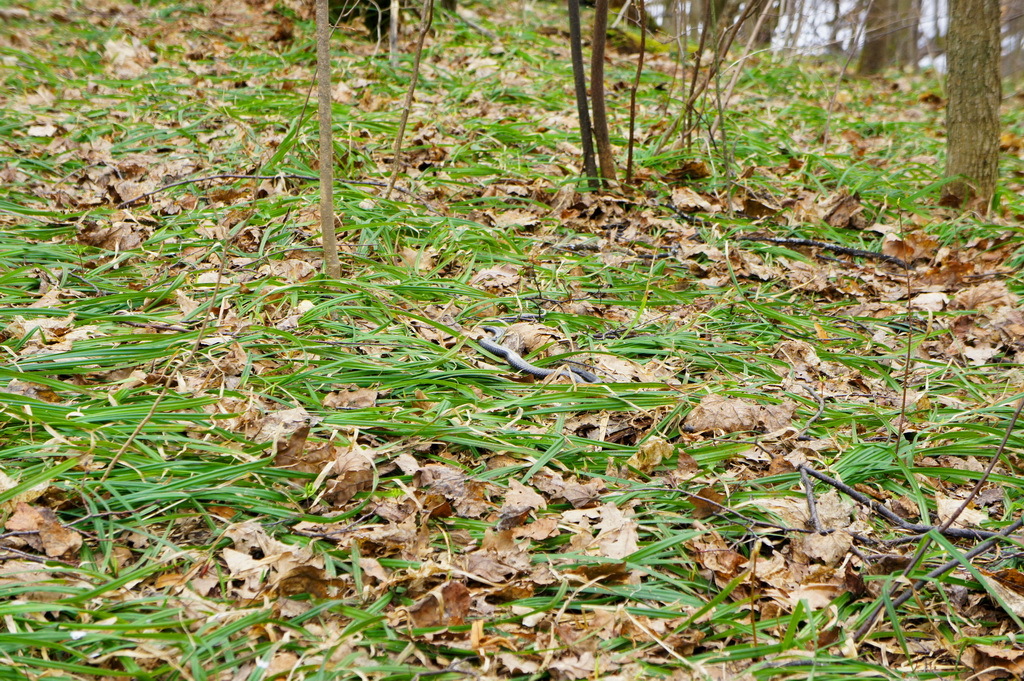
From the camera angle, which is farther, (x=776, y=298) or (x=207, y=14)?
(x=207, y=14)

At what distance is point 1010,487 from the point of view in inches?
85.7

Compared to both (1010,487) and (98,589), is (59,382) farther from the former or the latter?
(1010,487)

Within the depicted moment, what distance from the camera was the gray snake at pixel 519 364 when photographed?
101 inches

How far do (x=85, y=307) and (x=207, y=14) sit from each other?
15.1 feet

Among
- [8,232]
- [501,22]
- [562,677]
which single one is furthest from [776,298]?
[501,22]

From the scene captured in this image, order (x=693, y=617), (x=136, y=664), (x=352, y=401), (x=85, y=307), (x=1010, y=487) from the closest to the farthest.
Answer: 1. (x=136, y=664)
2. (x=693, y=617)
3. (x=1010, y=487)
4. (x=352, y=401)
5. (x=85, y=307)

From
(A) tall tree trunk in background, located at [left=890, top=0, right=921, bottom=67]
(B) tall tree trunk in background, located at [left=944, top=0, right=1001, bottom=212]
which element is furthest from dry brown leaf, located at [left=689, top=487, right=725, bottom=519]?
(A) tall tree trunk in background, located at [left=890, top=0, right=921, bottom=67]

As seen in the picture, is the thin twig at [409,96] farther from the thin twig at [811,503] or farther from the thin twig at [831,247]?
the thin twig at [811,503]

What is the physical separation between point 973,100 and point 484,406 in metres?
3.61

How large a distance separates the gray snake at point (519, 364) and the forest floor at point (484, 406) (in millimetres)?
40

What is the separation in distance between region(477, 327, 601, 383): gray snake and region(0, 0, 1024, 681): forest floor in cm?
4

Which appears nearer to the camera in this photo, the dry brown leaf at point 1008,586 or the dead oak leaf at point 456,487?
the dry brown leaf at point 1008,586

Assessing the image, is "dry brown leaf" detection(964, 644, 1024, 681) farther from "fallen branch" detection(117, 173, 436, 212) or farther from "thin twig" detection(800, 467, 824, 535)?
"fallen branch" detection(117, 173, 436, 212)

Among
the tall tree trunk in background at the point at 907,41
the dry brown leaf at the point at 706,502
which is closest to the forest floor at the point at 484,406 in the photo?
the dry brown leaf at the point at 706,502
